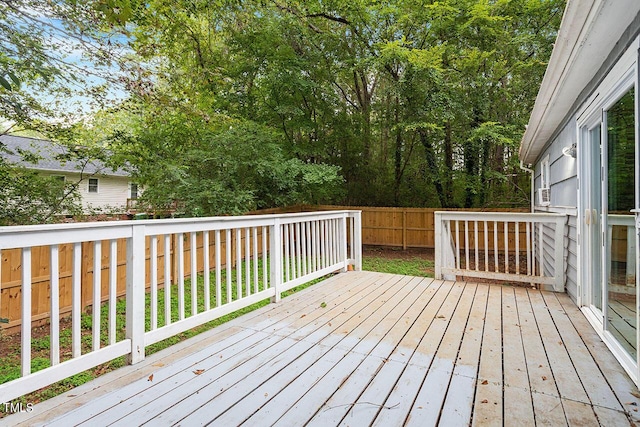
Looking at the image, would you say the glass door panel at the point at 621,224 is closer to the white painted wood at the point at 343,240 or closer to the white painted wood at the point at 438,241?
the white painted wood at the point at 438,241

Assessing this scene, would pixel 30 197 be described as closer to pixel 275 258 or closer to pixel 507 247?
pixel 275 258

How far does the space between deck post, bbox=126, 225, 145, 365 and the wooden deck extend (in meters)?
0.13

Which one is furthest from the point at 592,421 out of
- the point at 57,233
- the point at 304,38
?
the point at 304,38

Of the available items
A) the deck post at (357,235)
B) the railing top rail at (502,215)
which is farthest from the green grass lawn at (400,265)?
the railing top rail at (502,215)

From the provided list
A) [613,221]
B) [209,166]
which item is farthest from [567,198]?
[209,166]

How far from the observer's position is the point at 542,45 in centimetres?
868

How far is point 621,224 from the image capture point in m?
2.23

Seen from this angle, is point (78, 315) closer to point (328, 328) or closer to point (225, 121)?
point (328, 328)

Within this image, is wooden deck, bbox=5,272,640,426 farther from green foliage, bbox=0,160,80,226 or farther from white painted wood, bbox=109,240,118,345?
green foliage, bbox=0,160,80,226

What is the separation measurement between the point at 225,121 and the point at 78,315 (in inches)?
261

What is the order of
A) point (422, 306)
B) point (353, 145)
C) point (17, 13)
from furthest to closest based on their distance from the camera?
point (353, 145) < point (17, 13) < point (422, 306)

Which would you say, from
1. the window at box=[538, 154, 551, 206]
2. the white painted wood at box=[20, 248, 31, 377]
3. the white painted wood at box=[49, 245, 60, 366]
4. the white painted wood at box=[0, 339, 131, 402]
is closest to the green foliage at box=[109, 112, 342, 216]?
the white painted wood at box=[0, 339, 131, 402]

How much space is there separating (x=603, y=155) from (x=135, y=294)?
3.57m

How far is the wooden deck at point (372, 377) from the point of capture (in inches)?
63.6
